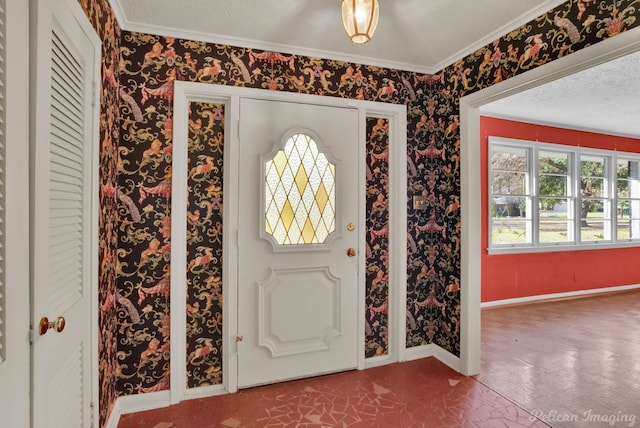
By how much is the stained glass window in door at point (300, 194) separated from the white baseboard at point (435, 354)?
1.27 m

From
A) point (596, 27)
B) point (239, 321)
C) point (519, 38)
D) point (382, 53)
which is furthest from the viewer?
point (382, 53)

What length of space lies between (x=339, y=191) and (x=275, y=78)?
0.94 m

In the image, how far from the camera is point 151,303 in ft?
7.57

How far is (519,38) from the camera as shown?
229 centimetres

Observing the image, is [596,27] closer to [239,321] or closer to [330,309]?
[330,309]

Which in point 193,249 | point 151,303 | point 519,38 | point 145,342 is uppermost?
point 519,38

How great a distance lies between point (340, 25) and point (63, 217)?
1.89m

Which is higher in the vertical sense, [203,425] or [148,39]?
[148,39]

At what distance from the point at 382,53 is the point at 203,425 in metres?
2.77

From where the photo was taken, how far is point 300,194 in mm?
2621

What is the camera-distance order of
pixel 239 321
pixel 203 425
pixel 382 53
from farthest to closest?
pixel 382 53 → pixel 239 321 → pixel 203 425

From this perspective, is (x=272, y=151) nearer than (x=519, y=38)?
No

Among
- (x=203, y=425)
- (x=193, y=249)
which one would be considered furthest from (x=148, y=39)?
(x=203, y=425)

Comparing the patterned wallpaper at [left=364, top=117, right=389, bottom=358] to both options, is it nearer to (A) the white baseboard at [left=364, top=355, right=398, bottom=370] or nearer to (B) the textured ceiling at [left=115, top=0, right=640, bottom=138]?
(A) the white baseboard at [left=364, top=355, right=398, bottom=370]
